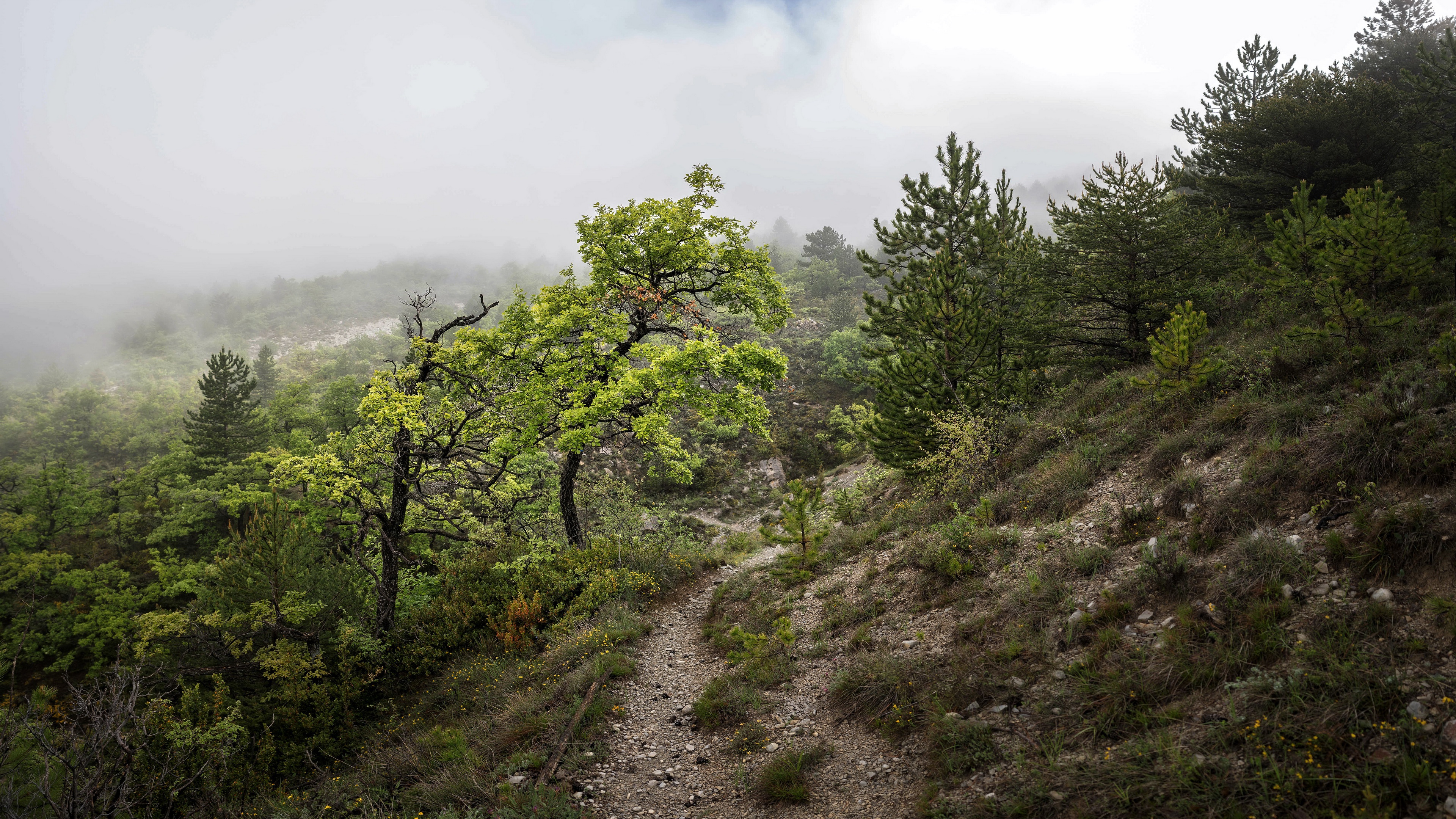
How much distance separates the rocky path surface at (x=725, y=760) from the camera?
494cm

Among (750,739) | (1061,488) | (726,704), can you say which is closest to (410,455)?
(726,704)

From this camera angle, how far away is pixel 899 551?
948 centimetres

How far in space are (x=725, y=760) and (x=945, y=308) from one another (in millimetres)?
9417

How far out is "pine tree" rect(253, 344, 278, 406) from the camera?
37.2m

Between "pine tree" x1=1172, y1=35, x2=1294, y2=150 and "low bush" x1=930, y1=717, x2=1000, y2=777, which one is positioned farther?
"pine tree" x1=1172, y1=35, x2=1294, y2=150

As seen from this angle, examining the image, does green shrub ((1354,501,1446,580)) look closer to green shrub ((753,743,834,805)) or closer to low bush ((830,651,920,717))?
low bush ((830,651,920,717))

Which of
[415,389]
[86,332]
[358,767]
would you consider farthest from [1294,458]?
[86,332]

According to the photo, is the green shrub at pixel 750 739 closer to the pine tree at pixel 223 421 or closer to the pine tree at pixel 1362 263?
the pine tree at pixel 1362 263

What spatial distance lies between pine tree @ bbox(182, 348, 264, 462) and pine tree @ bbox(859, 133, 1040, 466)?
25.7m

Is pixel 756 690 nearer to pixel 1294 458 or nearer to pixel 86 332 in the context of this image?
pixel 1294 458

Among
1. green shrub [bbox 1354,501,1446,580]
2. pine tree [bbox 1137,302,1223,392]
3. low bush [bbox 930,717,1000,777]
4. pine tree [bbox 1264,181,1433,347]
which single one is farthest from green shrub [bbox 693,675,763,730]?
pine tree [bbox 1264,181,1433,347]

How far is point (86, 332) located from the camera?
6066cm

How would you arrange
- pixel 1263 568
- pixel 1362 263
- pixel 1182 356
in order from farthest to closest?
pixel 1182 356 < pixel 1362 263 < pixel 1263 568

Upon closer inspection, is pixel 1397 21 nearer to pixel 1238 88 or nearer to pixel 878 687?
pixel 1238 88
